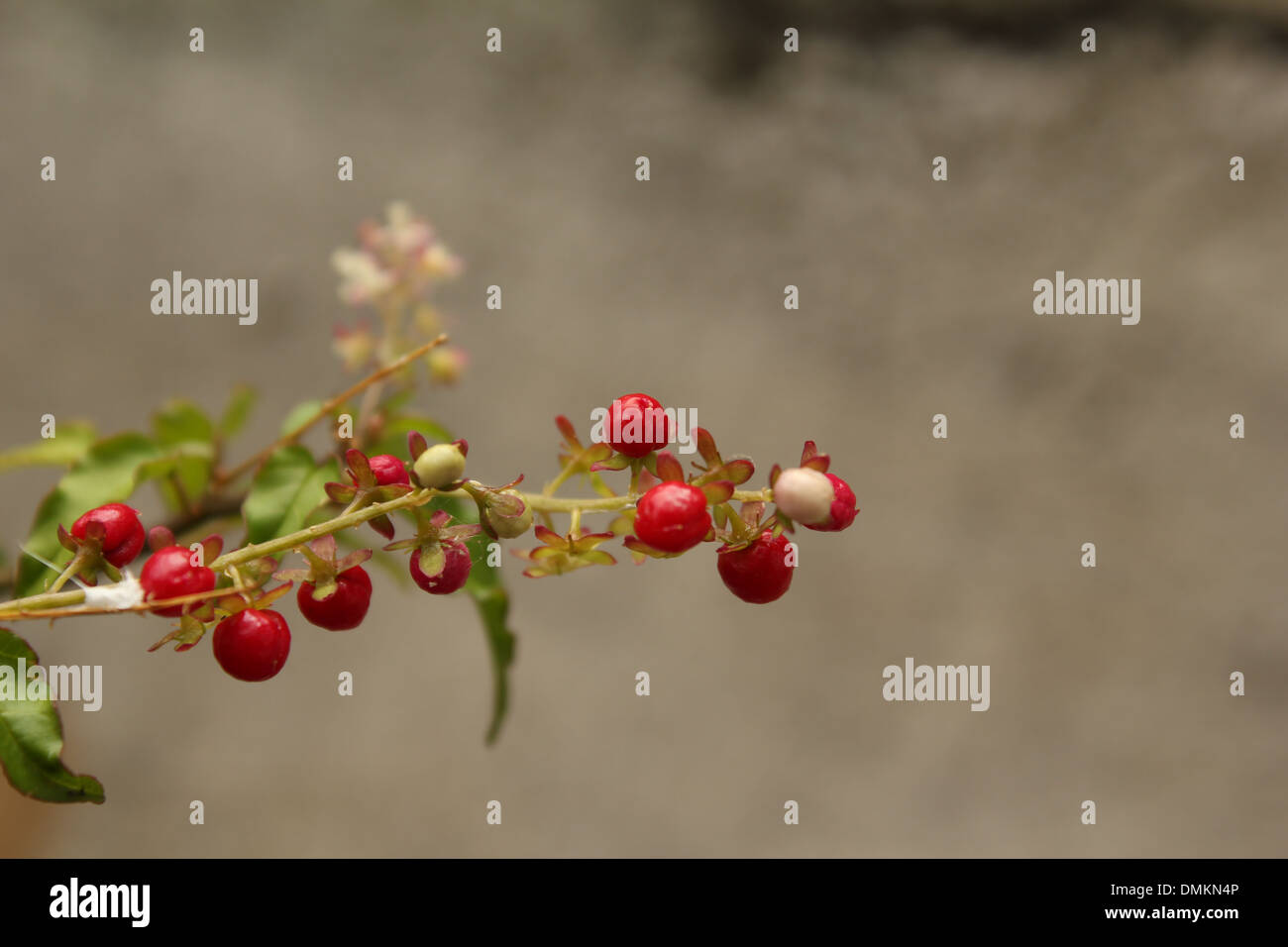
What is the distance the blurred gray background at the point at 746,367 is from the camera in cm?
98

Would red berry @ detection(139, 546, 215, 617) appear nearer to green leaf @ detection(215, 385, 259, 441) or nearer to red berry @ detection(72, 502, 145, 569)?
red berry @ detection(72, 502, 145, 569)

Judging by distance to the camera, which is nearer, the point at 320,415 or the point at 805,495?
the point at 805,495

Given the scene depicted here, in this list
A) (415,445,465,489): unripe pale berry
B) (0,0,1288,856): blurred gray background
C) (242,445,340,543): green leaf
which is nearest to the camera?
(415,445,465,489): unripe pale berry

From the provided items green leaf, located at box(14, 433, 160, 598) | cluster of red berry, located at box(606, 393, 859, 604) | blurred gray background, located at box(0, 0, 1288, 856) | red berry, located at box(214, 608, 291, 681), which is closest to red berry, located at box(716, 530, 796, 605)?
cluster of red berry, located at box(606, 393, 859, 604)

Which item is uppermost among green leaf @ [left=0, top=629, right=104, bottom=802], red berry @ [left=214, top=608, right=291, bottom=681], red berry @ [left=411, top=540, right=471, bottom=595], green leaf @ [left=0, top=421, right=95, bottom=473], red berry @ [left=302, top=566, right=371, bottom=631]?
green leaf @ [left=0, top=421, right=95, bottom=473]

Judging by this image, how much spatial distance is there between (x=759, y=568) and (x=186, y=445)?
296 mm

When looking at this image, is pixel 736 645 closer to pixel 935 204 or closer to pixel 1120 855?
pixel 1120 855

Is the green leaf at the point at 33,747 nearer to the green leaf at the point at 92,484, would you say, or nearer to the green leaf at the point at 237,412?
the green leaf at the point at 92,484

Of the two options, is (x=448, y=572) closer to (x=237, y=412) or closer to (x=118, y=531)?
(x=118, y=531)

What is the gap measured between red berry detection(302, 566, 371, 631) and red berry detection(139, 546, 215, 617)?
25 millimetres

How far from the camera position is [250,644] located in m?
0.20

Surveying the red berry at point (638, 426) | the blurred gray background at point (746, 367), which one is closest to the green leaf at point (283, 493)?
the red berry at point (638, 426)

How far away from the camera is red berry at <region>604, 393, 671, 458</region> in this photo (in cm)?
21

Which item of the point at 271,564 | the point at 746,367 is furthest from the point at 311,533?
Answer: the point at 746,367
